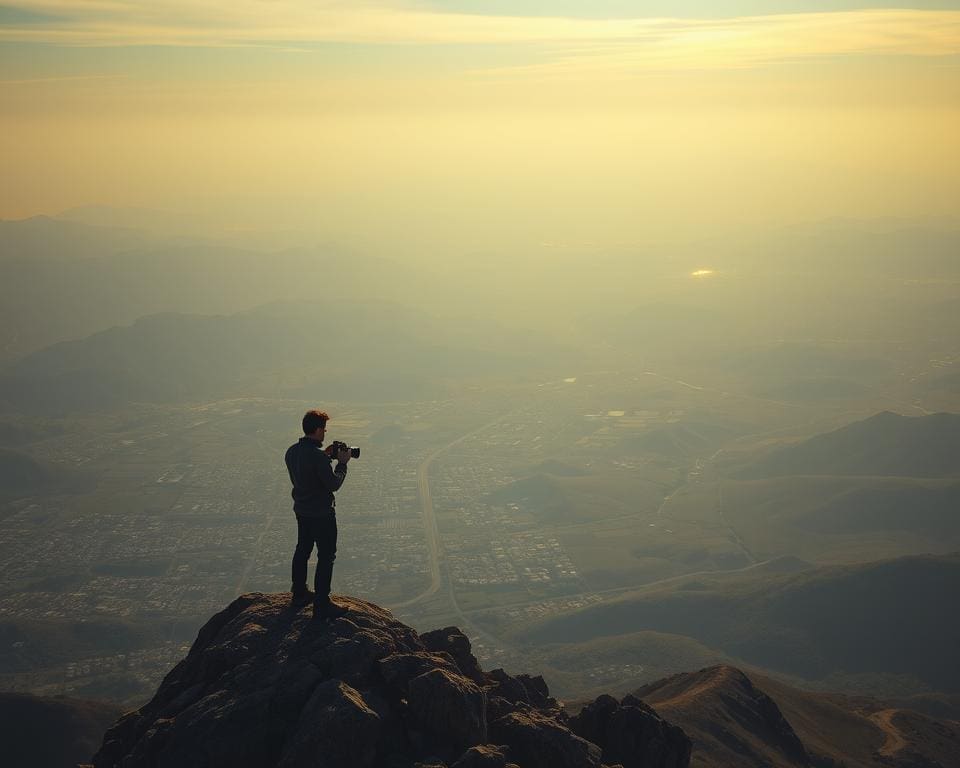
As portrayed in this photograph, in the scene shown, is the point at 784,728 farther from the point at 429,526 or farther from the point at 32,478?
the point at 32,478

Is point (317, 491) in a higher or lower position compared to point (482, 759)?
higher

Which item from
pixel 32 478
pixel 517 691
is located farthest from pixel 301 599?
pixel 32 478

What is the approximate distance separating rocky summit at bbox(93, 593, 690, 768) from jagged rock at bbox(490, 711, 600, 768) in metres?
0.02

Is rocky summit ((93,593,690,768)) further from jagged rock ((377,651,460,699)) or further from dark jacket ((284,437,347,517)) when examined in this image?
dark jacket ((284,437,347,517))

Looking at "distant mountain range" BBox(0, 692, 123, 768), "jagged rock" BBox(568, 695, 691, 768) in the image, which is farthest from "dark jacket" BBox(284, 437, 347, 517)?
"distant mountain range" BBox(0, 692, 123, 768)

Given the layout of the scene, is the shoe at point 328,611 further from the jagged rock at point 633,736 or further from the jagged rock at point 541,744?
the jagged rock at point 633,736

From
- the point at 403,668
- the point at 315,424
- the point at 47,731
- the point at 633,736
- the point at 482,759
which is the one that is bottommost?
the point at 47,731

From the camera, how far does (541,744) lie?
64.2 feet

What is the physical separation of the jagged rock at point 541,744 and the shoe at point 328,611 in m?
3.84

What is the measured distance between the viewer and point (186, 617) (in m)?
110

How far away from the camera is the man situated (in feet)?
61.3

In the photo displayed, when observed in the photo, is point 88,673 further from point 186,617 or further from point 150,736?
point 150,736

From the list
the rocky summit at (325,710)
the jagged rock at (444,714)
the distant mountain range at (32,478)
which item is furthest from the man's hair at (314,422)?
the distant mountain range at (32,478)

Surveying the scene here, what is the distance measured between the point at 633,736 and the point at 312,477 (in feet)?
38.2
